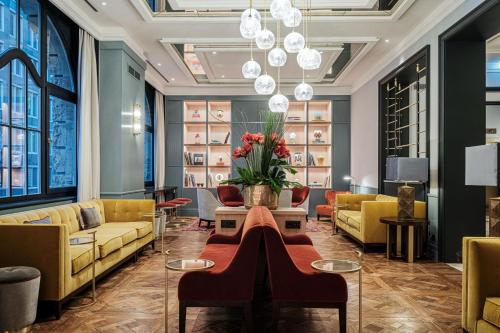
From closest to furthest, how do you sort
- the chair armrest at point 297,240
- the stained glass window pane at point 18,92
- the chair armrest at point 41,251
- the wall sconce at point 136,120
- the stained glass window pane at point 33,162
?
the chair armrest at point 41,251, the chair armrest at point 297,240, the stained glass window pane at point 18,92, the stained glass window pane at point 33,162, the wall sconce at point 136,120

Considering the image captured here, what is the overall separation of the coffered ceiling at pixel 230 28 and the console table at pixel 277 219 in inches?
90.7

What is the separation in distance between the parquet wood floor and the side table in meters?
0.33

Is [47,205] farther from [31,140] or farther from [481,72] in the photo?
[481,72]

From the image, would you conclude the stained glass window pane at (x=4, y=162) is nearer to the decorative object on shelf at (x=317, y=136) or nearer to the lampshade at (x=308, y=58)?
the lampshade at (x=308, y=58)

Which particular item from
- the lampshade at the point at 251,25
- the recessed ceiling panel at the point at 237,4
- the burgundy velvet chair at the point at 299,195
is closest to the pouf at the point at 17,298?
the lampshade at the point at 251,25

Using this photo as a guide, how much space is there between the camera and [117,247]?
445 cm

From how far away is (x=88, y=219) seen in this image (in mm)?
4957

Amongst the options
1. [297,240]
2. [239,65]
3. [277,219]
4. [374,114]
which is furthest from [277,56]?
[374,114]

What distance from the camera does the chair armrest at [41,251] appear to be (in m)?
3.23

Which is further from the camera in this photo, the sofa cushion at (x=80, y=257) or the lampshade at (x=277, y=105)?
the lampshade at (x=277, y=105)

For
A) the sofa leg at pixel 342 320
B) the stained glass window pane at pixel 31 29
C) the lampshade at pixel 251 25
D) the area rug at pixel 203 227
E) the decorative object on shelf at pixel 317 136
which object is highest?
the stained glass window pane at pixel 31 29

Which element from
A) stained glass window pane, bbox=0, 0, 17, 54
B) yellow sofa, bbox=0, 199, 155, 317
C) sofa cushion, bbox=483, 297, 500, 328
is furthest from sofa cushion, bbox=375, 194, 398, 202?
stained glass window pane, bbox=0, 0, 17, 54

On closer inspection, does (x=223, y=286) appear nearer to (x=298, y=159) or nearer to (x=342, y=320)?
(x=342, y=320)

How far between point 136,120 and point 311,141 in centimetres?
493
